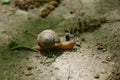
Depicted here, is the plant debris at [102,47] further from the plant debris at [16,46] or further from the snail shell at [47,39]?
the plant debris at [16,46]

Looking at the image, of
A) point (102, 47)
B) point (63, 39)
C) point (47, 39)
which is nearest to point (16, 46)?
point (47, 39)

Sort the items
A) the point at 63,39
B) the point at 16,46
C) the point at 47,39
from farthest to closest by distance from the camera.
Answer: the point at 63,39, the point at 16,46, the point at 47,39

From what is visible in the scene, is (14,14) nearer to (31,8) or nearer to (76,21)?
(31,8)

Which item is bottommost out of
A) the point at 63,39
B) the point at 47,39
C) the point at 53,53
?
the point at 53,53

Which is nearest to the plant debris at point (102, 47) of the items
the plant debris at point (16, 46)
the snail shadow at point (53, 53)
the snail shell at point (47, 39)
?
the snail shadow at point (53, 53)

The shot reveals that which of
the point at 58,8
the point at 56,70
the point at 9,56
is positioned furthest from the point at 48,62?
the point at 58,8

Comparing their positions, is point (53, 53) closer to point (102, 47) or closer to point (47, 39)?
point (47, 39)
